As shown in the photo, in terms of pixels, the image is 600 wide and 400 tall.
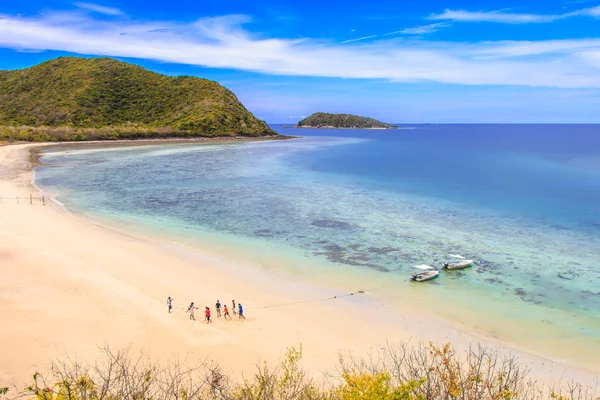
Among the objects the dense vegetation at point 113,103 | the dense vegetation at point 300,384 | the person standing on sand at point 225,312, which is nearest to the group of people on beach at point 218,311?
the person standing on sand at point 225,312

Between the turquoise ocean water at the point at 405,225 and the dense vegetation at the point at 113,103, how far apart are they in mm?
59478

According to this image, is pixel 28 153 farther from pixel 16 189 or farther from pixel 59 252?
pixel 59 252

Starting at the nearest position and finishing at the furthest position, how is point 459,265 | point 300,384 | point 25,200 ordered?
1. point 300,384
2. point 459,265
3. point 25,200

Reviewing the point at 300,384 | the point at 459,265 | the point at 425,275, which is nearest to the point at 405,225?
the point at 459,265

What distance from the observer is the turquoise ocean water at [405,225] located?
18.2m

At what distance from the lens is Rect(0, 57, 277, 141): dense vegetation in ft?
385

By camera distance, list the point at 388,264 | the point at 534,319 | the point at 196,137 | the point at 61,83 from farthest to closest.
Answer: the point at 61,83, the point at 196,137, the point at 388,264, the point at 534,319

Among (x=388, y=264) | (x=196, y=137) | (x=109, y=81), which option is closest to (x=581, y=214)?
A: (x=388, y=264)

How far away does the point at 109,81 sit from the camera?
141 metres

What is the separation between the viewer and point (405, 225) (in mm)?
30672

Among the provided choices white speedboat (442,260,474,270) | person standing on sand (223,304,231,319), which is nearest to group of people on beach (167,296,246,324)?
person standing on sand (223,304,231,319)

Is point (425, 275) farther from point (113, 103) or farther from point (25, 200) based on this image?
point (113, 103)

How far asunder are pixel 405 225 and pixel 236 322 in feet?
59.2

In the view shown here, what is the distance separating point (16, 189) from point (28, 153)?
39.5 meters
